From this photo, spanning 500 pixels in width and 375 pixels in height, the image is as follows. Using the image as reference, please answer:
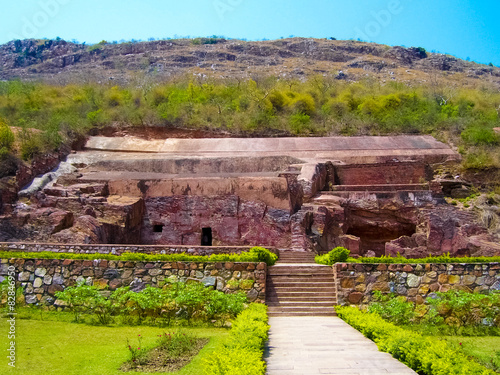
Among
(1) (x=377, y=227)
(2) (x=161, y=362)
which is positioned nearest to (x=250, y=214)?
(1) (x=377, y=227)

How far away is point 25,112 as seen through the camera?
1123 inches

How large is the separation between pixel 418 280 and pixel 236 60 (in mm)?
55568

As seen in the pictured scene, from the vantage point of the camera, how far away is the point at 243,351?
5367 mm

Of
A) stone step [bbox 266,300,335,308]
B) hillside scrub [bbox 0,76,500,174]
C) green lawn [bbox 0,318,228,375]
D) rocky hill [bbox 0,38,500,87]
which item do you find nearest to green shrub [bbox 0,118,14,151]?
hillside scrub [bbox 0,76,500,174]

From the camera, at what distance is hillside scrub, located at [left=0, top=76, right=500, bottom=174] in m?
28.0

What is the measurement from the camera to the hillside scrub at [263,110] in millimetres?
27969

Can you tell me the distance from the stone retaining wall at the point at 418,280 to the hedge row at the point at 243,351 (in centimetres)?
266

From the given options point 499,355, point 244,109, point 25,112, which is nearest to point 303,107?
point 244,109

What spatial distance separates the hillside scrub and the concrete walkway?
64.0 feet

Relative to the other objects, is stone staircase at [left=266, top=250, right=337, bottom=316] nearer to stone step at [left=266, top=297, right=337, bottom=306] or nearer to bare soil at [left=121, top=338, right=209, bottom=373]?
stone step at [left=266, top=297, right=337, bottom=306]

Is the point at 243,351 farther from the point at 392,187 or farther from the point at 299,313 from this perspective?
the point at 392,187

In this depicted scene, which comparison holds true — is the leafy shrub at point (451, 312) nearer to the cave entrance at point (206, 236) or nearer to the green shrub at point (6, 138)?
the cave entrance at point (206, 236)

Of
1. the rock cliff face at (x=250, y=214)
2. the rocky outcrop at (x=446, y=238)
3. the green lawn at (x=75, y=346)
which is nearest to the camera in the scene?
the green lawn at (x=75, y=346)

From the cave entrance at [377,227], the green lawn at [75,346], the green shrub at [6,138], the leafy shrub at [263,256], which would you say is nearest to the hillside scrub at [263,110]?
the green shrub at [6,138]
